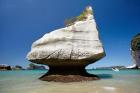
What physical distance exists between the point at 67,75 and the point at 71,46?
170cm

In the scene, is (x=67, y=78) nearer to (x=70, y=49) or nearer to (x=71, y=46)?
(x=70, y=49)

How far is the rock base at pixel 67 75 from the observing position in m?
11.6

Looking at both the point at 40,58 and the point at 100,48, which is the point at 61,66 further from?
the point at 100,48

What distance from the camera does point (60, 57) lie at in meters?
11.4

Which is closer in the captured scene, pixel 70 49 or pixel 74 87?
pixel 74 87

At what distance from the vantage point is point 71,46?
37.9ft

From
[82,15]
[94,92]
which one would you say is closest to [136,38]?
[82,15]

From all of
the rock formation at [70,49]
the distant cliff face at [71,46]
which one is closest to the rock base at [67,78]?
the rock formation at [70,49]

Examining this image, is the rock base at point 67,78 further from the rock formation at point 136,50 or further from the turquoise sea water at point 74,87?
the rock formation at point 136,50

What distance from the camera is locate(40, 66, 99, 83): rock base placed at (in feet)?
38.0

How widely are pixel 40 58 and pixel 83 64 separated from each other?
2538mm

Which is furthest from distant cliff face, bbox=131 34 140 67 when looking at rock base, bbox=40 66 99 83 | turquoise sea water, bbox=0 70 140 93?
turquoise sea water, bbox=0 70 140 93

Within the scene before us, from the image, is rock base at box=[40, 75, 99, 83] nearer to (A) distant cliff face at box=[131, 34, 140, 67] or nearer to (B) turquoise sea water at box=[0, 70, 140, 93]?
(B) turquoise sea water at box=[0, 70, 140, 93]

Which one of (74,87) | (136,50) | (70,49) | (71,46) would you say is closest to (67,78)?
(70,49)
